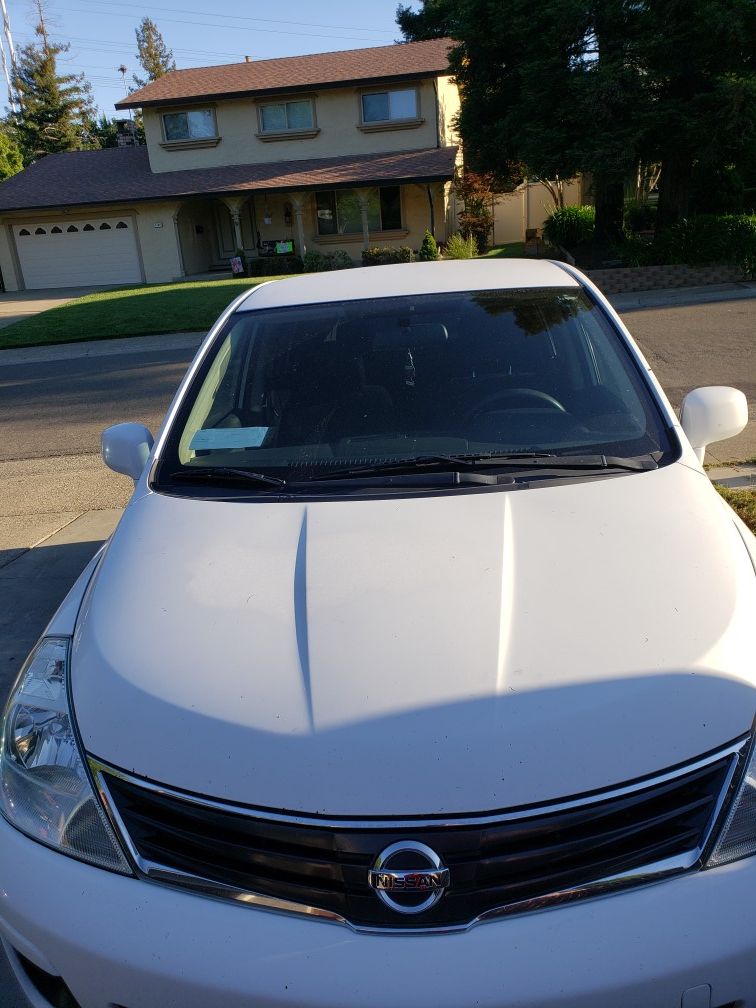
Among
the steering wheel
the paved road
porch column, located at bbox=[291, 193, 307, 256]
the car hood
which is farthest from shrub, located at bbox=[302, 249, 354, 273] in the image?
the car hood

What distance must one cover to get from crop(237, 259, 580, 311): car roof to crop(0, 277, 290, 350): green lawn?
1234 centimetres

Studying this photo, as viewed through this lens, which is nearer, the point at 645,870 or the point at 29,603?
the point at 645,870

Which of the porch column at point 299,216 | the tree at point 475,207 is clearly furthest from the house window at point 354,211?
the tree at point 475,207

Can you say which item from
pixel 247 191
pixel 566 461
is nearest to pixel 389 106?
pixel 247 191

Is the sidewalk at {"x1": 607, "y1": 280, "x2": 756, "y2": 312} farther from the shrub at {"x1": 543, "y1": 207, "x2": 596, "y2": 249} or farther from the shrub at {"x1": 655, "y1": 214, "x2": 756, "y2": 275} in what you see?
the shrub at {"x1": 543, "y1": 207, "x2": 596, "y2": 249}

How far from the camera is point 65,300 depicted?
24.4m

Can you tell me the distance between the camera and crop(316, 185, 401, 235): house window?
96.3ft

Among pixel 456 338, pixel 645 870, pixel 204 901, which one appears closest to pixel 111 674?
pixel 204 901

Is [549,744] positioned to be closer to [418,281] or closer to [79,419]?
[418,281]

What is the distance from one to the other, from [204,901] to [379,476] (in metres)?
1.36

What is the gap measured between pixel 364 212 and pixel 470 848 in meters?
28.1

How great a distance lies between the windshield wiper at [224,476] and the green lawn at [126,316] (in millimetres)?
13380

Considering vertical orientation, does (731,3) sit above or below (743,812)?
above

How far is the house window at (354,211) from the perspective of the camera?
1156 inches
